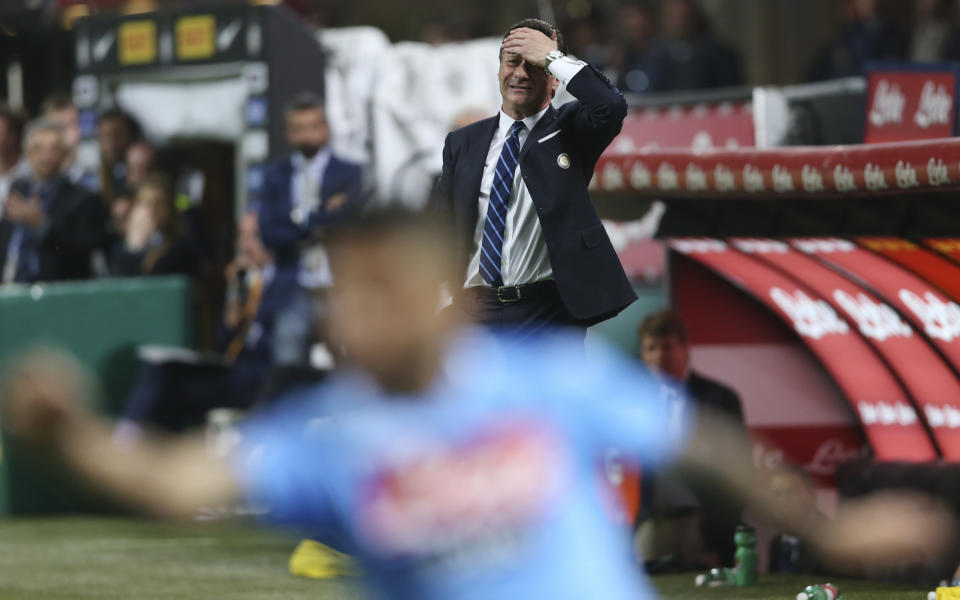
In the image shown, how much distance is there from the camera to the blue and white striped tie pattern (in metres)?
5.73

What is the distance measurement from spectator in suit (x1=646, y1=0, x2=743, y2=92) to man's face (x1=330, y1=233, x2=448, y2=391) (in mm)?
8719

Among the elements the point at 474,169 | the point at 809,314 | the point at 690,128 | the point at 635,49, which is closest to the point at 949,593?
the point at 809,314

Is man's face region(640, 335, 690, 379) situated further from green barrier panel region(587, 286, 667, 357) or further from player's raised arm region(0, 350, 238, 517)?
player's raised arm region(0, 350, 238, 517)

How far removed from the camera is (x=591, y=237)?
18.4 ft

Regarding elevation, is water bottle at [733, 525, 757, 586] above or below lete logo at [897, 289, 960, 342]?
below

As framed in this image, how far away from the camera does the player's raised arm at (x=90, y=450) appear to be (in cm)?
254

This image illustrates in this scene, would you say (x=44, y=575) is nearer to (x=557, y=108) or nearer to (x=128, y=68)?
(x=557, y=108)

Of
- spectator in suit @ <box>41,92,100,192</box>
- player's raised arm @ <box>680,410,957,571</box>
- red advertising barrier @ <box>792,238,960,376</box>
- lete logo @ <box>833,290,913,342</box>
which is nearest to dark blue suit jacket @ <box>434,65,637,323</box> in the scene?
red advertising barrier @ <box>792,238,960,376</box>

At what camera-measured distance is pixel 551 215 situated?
5621 millimetres

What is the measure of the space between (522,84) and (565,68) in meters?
0.28

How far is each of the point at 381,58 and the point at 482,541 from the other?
10.0 m

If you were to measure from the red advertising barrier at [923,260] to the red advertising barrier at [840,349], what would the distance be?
0.42 m

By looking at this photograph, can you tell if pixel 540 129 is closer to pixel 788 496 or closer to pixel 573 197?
pixel 573 197

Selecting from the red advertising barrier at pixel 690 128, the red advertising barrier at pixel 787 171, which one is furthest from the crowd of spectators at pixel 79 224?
the red advertising barrier at pixel 787 171
